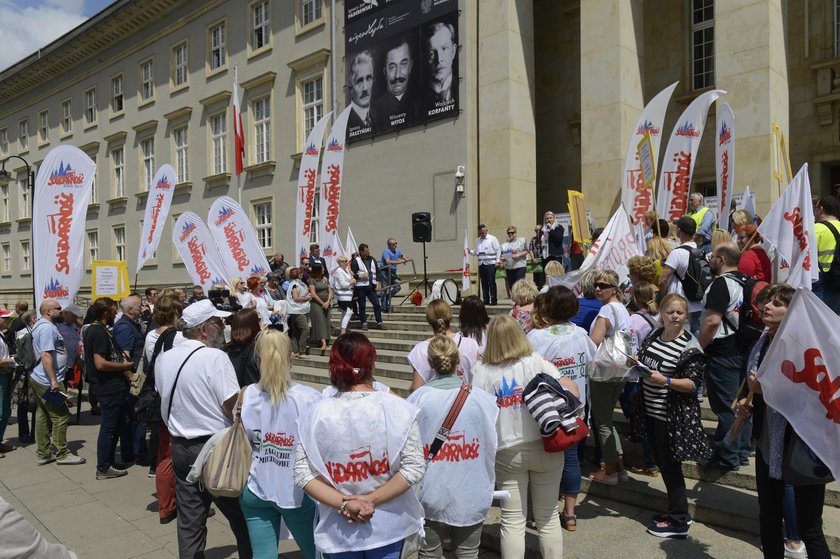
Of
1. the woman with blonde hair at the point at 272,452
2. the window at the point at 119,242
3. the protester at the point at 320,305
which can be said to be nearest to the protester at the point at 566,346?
the woman with blonde hair at the point at 272,452

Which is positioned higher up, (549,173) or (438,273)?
(549,173)

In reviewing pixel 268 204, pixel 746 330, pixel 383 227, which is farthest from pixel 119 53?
pixel 746 330

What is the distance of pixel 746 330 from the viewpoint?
5.02 meters

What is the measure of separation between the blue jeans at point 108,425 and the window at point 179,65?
77.9 ft

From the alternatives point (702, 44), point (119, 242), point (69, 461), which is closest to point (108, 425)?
point (69, 461)

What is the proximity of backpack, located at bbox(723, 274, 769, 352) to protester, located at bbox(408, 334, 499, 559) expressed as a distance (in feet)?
8.86

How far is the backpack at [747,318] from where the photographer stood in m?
4.97

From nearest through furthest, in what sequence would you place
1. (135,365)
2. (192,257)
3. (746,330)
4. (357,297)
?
(746,330), (135,365), (192,257), (357,297)

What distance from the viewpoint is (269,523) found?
11.8 ft

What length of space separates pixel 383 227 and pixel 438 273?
3.01 meters

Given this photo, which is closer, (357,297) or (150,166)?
(357,297)

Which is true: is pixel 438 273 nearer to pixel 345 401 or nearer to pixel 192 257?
pixel 192 257

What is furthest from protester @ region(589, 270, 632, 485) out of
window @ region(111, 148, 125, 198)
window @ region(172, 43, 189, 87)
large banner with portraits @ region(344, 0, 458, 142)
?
window @ region(111, 148, 125, 198)

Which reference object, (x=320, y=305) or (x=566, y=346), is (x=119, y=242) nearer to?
Result: (x=320, y=305)
